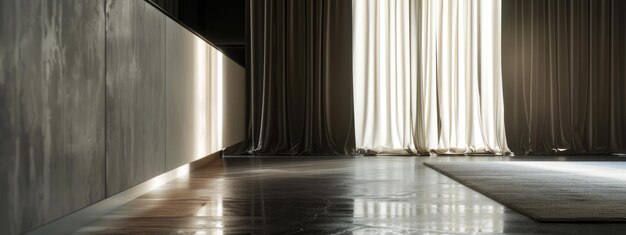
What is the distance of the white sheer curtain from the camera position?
237 inches

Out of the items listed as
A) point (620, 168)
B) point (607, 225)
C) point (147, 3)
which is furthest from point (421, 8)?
point (607, 225)

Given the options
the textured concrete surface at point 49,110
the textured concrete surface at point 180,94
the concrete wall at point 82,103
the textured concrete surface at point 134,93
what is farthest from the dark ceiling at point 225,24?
the textured concrete surface at point 49,110

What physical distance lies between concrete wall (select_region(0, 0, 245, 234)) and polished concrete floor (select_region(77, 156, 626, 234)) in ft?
0.53

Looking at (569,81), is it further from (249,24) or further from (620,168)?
(249,24)

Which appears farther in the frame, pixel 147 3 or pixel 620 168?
pixel 620 168

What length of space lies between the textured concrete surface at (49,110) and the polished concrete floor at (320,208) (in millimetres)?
312

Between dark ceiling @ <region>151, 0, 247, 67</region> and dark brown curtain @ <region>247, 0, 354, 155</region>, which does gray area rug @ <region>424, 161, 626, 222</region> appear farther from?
dark ceiling @ <region>151, 0, 247, 67</region>

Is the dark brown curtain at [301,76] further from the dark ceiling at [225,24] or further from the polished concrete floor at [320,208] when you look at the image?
the polished concrete floor at [320,208]

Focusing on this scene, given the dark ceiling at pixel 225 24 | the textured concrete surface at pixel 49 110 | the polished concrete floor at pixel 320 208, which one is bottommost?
the polished concrete floor at pixel 320 208

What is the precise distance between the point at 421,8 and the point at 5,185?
16.4 feet

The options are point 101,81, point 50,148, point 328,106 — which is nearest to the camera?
point 50,148

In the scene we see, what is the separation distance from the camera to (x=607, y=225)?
6.83 ft

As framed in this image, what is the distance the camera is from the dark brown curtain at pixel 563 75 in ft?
19.7

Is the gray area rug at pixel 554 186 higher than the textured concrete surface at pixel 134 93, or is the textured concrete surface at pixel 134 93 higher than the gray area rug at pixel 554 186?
the textured concrete surface at pixel 134 93
